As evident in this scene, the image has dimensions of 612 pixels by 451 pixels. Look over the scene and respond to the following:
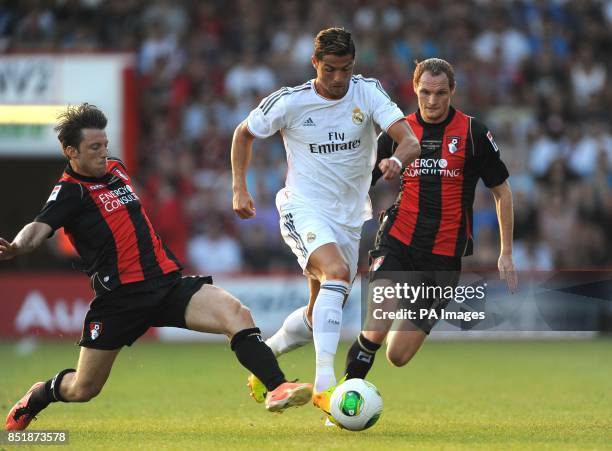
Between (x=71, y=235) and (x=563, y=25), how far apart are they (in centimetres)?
1464

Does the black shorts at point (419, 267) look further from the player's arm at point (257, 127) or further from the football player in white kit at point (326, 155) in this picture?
the player's arm at point (257, 127)

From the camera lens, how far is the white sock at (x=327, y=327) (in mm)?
7703

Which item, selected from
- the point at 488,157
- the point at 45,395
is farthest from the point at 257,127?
the point at 45,395

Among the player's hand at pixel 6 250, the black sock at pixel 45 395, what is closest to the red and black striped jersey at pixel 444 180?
the black sock at pixel 45 395

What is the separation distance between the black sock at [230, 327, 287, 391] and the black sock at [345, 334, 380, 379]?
1.05 metres

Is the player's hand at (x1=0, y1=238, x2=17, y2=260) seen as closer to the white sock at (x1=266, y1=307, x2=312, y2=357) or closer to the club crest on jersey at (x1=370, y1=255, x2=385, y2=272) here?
the white sock at (x1=266, y1=307, x2=312, y2=357)

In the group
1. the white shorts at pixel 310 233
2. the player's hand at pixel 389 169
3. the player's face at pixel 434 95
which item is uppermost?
the player's face at pixel 434 95

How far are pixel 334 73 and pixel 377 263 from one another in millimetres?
1476

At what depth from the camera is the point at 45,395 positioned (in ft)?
25.7

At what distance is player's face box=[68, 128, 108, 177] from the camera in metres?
7.68

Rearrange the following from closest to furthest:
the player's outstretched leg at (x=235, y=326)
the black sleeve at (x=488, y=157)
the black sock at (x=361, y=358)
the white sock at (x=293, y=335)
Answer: the player's outstretched leg at (x=235, y=326)
the black sock at (x=361, y=358)
the black sleeve at (x=488, y=157)
the white sock at (x=293, y=335)

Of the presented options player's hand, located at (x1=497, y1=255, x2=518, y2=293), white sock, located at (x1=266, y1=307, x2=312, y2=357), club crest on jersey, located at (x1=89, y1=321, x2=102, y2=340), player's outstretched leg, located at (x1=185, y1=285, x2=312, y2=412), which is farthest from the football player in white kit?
club crest on jersey, located at (x1=89, y1=321, x2=102, y2=340)

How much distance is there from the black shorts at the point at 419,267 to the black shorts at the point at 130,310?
1.59 meters

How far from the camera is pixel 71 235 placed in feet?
25.6
